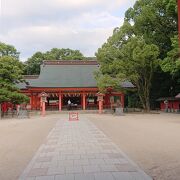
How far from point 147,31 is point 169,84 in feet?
29.1

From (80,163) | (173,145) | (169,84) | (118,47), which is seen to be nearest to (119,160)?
(80,163)

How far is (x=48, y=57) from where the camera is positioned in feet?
205

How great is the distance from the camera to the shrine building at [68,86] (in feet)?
133

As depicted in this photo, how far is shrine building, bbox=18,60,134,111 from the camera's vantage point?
1592 inches

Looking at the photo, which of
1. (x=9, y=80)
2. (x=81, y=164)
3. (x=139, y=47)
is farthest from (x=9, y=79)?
(x=81, y=164)

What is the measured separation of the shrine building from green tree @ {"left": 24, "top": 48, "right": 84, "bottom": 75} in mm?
14519

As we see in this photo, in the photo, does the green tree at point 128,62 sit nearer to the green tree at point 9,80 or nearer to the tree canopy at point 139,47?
the tree canopy at point 139,47

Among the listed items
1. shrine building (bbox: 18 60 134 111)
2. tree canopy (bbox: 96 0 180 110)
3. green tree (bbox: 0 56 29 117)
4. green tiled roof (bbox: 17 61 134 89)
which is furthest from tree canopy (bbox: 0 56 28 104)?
tree canopy (bbox: 96 0 180 110)

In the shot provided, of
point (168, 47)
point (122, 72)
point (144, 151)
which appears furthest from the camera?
point (168, 47)

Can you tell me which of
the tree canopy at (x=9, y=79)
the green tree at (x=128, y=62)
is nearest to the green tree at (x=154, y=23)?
the green tree at (x=128, y=62)

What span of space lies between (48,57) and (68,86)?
2333 centimetres

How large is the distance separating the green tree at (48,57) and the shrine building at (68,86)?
47.6 ft

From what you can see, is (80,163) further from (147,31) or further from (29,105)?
(29,105)

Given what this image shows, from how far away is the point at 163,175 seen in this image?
6.84 metres
